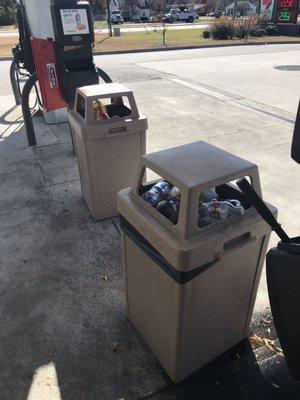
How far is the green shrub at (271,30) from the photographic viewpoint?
22520 mm

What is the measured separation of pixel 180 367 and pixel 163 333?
22cm

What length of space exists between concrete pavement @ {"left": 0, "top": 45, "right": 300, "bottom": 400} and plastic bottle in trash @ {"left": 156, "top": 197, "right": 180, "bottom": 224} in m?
1.00

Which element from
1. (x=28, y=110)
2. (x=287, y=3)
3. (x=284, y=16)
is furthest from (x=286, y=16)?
(x=28, y=110)

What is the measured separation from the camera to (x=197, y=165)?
180 centimetres

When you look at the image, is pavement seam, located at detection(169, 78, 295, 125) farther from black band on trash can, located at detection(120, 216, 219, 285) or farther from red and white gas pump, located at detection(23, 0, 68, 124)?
black band on trash can, located at detection(120, 216, 219, 285)

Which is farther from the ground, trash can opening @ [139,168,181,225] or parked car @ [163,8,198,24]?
trash can opening @ [139,168,181,225]

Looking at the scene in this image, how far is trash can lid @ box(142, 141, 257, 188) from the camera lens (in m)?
1.67

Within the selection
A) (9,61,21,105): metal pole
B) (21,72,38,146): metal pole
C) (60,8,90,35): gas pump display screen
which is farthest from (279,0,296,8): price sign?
(21,72,38,146): metal pole

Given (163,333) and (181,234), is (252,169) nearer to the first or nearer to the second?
(181,234)

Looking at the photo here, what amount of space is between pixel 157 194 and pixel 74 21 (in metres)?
3.85

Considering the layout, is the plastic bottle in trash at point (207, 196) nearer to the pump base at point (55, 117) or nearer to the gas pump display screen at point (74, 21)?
the gas pump display screen at point (74, 21)

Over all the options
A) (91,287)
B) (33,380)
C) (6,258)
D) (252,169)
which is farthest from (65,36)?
(33,380)

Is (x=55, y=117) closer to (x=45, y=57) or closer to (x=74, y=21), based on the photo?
(x=45, y=57)

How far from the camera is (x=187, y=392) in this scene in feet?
6.63
